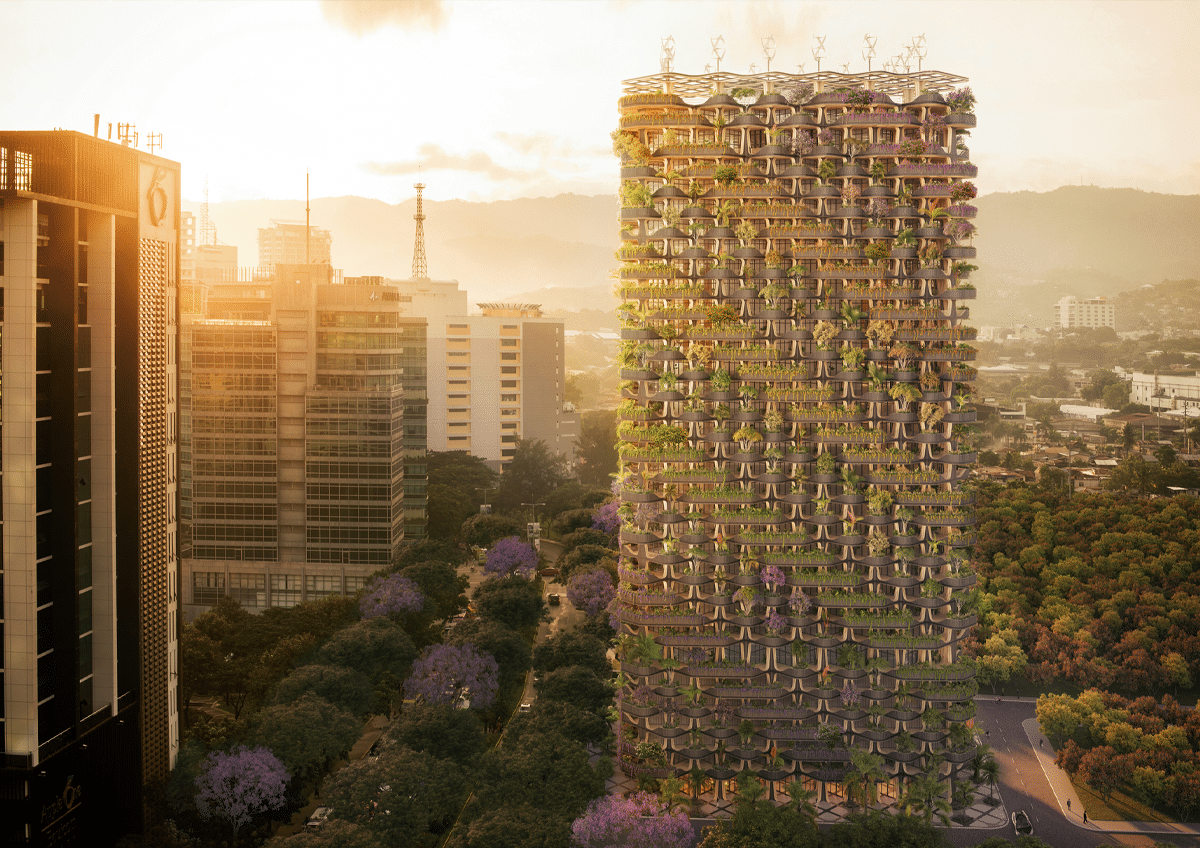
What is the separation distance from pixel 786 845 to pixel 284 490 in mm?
83465

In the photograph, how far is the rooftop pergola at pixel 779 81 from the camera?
73500 mm

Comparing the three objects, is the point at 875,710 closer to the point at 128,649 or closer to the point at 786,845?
the point at 786,845

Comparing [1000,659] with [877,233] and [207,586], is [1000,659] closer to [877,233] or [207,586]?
[877,233]

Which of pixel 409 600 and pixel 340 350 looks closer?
pixel 409 600

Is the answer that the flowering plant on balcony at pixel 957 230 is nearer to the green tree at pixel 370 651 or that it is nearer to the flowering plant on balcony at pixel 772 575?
the flowering plant on balcony at pixel 772 575

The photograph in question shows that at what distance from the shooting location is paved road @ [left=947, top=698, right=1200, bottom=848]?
7050 cm

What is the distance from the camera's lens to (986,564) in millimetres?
118750

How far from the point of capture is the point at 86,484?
201ft

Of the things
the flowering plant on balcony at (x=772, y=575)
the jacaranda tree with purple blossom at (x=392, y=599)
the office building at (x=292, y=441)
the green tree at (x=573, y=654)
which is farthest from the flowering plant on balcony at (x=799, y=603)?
the office building at (x=292, y=441)

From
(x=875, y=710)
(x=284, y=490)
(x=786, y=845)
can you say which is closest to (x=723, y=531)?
(x=875, y=710)

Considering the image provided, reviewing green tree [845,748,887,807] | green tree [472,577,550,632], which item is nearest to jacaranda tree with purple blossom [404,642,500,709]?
green tree [472,577,550,632]

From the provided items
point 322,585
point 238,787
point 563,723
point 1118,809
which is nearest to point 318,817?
point 238,787

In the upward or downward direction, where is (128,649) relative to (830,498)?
downward

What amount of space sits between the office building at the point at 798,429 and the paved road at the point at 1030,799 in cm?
711
